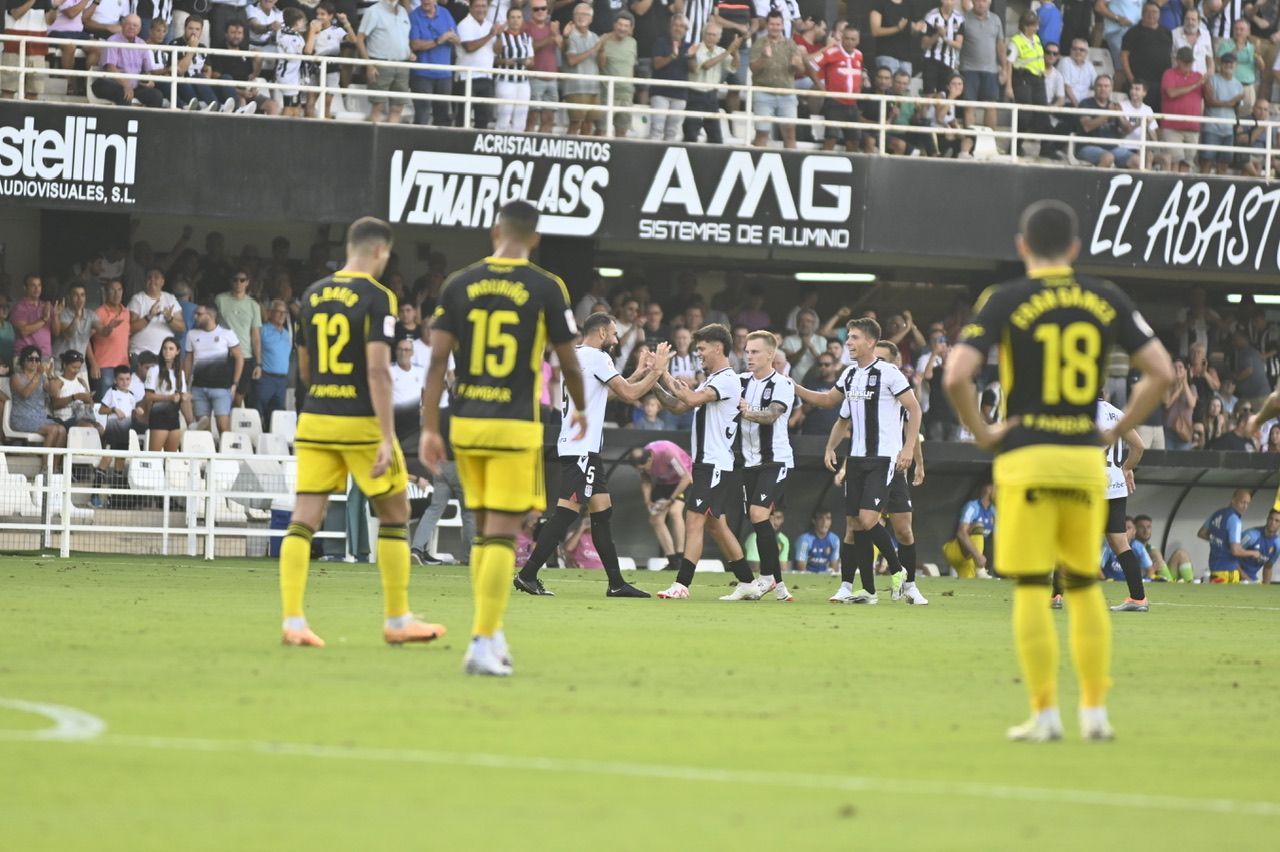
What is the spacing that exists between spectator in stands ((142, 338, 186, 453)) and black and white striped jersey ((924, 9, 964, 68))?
1125 cm

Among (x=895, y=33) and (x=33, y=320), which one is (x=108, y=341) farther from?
(x=895, y=33)

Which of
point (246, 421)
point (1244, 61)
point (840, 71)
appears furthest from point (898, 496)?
point (1244, 61)

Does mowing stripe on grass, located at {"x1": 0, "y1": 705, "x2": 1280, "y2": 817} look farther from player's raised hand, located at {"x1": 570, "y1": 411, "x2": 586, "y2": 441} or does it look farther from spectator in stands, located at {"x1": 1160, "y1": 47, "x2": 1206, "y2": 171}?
spectator in stands, located at {"x1": 1160, "y1": 47, "x2": 1206, "y2": 171}

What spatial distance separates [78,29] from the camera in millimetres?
23594

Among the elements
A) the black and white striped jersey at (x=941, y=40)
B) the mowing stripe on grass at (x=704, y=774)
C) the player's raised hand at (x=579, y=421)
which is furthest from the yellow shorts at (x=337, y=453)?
the black and white striped jersey at (x=941, y=40)

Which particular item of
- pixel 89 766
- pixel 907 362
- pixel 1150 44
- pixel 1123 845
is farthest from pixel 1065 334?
pixel 1150 44

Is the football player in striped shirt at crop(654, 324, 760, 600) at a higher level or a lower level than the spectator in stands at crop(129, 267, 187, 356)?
lower

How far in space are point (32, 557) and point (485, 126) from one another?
8.39 m

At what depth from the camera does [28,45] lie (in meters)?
24.0

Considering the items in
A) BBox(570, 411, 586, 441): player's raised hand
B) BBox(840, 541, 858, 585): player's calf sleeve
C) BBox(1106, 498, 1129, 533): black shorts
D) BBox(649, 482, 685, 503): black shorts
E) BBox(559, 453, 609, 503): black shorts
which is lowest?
BBox(840, 541, 858, 585): player's calf sleeve

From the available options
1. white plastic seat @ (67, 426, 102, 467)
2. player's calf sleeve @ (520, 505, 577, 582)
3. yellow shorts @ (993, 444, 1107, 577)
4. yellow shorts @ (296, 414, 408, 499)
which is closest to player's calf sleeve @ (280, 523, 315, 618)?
yellow shorts @ (296, 414, 408, 499)

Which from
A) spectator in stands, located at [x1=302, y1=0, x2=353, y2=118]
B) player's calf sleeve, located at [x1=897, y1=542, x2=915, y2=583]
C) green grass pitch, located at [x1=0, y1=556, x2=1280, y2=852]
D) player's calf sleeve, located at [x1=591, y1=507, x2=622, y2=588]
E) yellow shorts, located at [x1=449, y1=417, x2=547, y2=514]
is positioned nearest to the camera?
green grass pitch, located at [x1=0, y1=556, x2=1280, y2=852]

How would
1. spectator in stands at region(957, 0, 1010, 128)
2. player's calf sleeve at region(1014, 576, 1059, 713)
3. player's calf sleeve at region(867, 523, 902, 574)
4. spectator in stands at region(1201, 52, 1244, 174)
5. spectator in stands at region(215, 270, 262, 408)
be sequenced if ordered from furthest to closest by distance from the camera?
1. spectator in stands at region(1201, 52, 1244, 174)
2. spectator in stands at region(957, 0, 1010, 128)
3. spectator in stands at region(215, 270, 262, 408)
4. player's calf sleeve at region(867, 523, 902, 574)
5. player's calf sleeve at region(1014, 576, 1059, 713)

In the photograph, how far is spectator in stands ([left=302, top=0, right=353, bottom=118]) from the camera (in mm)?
24609
